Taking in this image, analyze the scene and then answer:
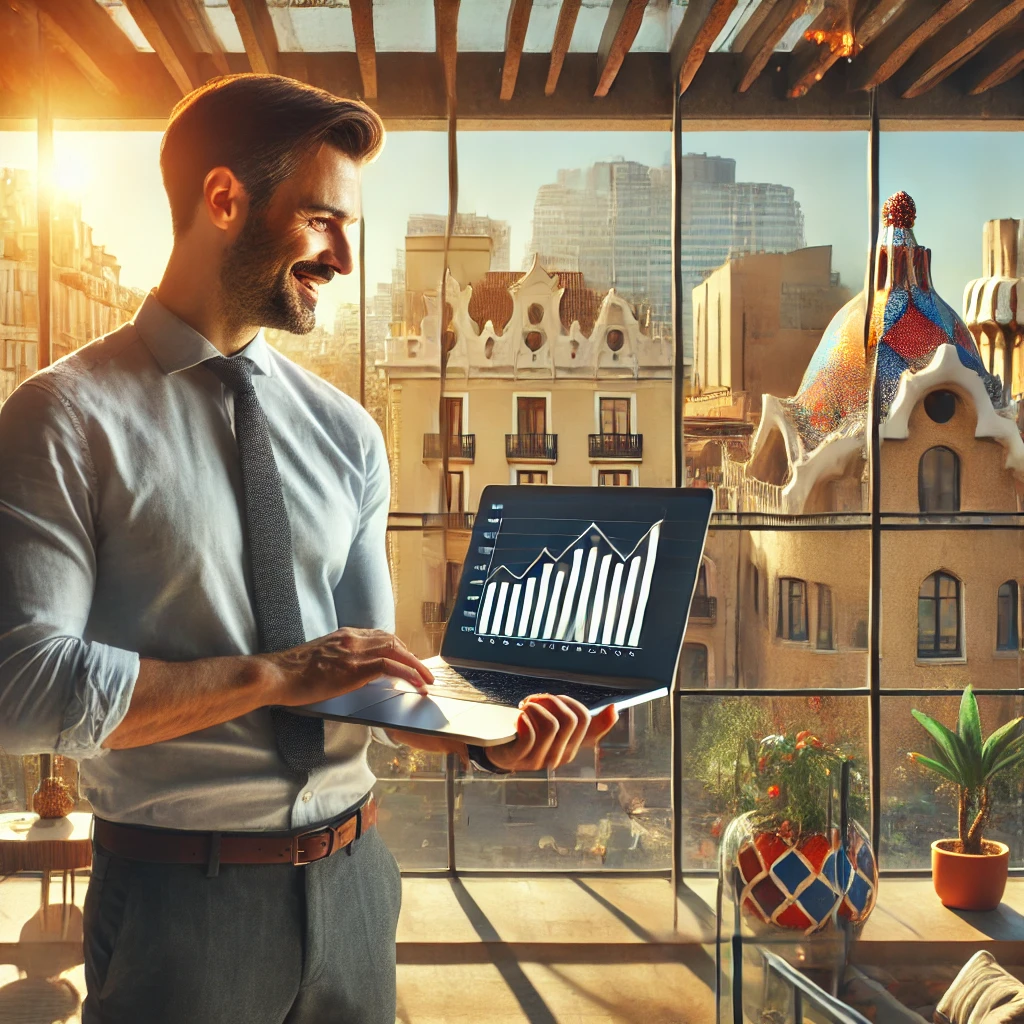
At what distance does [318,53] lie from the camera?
12.5ft

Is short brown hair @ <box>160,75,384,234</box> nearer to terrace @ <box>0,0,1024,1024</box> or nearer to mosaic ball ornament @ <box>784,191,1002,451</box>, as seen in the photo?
terrace @ <box>0,0,1024,1024</box>

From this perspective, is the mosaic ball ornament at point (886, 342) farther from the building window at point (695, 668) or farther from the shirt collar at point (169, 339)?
the shirt collar at point (169, 339)

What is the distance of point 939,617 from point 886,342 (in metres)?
1.01

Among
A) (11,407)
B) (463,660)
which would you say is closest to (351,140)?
(11,407)

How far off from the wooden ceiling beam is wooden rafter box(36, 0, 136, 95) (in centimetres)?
290

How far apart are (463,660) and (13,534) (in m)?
0.55

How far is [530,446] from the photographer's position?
3.97 m

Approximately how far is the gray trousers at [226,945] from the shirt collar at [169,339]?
0.51 metres

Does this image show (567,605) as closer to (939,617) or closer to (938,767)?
(938,767)

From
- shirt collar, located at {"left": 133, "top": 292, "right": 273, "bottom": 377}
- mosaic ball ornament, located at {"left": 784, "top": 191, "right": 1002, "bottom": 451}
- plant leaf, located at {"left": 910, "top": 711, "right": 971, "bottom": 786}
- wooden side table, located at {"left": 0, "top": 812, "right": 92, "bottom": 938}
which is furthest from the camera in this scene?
mosaic ball ornament, located at {"left": 784, "top": 191, "right": 1002, "bottom": 451}

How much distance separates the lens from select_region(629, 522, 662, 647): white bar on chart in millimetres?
1198

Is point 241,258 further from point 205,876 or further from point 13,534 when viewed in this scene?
point 205,876

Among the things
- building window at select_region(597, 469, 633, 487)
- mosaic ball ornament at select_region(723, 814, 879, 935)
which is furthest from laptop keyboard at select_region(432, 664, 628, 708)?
building window at select_region(597, 469, 633, 487)

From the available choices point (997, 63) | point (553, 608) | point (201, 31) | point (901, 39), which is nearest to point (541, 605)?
point (553, 608)
